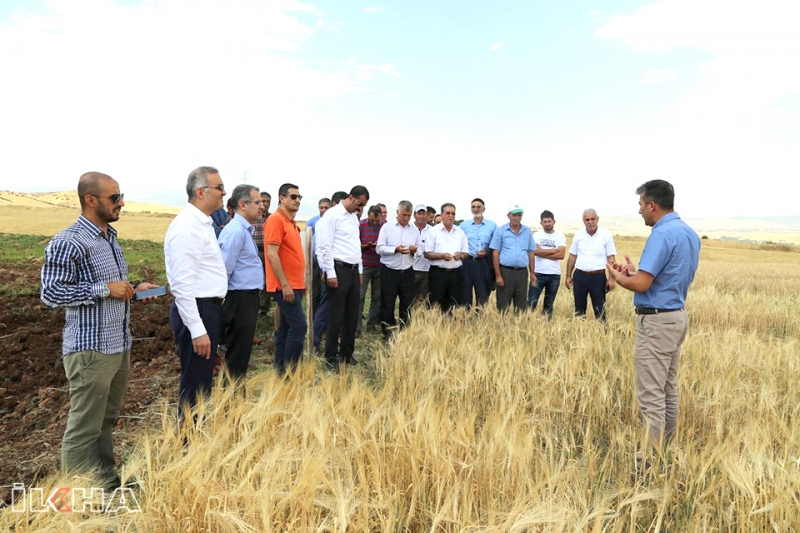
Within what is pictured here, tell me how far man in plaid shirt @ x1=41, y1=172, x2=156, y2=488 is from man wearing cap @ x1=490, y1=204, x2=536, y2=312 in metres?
5.56

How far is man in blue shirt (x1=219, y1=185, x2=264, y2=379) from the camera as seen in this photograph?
13.1 ft

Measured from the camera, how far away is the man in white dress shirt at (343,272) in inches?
217

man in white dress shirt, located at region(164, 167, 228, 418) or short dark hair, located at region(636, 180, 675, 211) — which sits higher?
short dark hair, located at region(636, 180, 675, 211)

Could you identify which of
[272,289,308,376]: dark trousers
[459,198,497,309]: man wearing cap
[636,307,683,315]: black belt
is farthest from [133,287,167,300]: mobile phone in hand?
[459,198,497,309]: man wearing cap

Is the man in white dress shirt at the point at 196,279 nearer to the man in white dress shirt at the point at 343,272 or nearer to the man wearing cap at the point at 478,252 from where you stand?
the man in white dress shirt at the point at 343,272

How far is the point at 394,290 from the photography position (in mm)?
7250

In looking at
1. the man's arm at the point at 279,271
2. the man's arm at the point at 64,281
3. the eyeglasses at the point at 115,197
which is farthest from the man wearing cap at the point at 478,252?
the man's arm at the point at 64,281

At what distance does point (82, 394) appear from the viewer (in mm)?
2623

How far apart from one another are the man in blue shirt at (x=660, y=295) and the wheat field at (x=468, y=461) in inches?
10.9

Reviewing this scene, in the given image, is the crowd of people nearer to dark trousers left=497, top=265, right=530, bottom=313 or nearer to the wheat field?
the wheat field

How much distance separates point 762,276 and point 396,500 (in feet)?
66.7

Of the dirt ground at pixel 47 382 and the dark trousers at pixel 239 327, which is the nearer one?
the dirt ground at pixel 47 382

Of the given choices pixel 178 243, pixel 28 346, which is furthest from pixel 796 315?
pixel 28 346

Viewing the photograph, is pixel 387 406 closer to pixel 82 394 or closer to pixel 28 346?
pixel 82 394
